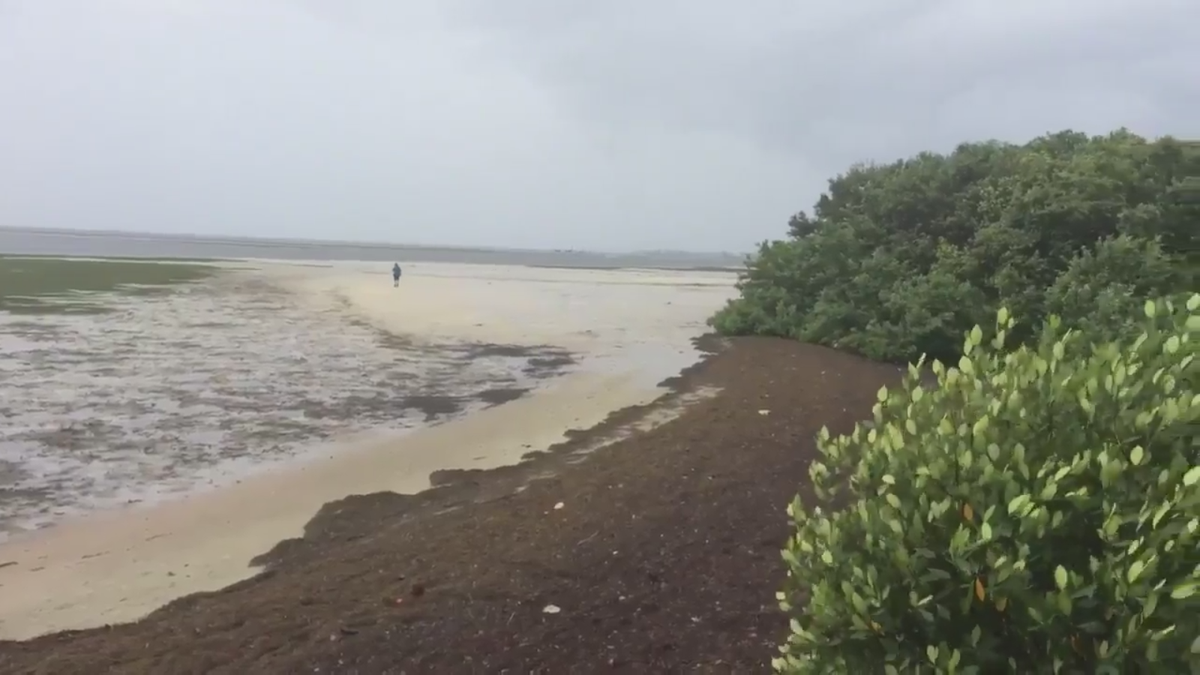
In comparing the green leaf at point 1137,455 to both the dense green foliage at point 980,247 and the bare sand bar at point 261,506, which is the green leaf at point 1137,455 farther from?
the dense green foliage at point 980,247

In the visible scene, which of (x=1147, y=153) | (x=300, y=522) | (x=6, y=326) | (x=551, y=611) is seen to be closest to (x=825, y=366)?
(x=1147, y=153)

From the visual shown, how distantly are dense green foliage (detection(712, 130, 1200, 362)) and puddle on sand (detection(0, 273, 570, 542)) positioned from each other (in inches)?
291

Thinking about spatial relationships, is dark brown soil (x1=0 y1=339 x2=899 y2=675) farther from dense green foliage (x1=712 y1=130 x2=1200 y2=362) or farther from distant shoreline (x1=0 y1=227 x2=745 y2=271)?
distant shoreline (x1=0 y1=227 x2=745 y2=271)

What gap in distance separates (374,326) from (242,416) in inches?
531

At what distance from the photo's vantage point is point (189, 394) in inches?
619

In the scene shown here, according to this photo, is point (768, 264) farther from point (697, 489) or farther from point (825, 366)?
point (697, 489)

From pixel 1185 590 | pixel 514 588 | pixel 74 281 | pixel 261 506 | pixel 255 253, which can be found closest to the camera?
pixel 1185 590

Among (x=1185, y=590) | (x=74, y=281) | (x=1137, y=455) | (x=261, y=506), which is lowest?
(x=261, y=506)

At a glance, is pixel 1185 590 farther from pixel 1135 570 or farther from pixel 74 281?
pixel 74 281

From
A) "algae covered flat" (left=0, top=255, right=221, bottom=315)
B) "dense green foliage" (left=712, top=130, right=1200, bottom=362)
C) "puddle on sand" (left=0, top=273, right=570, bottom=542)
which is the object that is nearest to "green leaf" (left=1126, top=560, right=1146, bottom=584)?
"dense green foliage" (left=712, top=130, right=1200, bottom=362)

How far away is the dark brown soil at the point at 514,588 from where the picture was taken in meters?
5.24

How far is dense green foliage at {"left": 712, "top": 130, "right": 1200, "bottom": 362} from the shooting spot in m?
14.5

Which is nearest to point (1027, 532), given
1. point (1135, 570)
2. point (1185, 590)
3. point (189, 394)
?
point (1135, 570)

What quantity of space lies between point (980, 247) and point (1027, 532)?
17.4 metres
